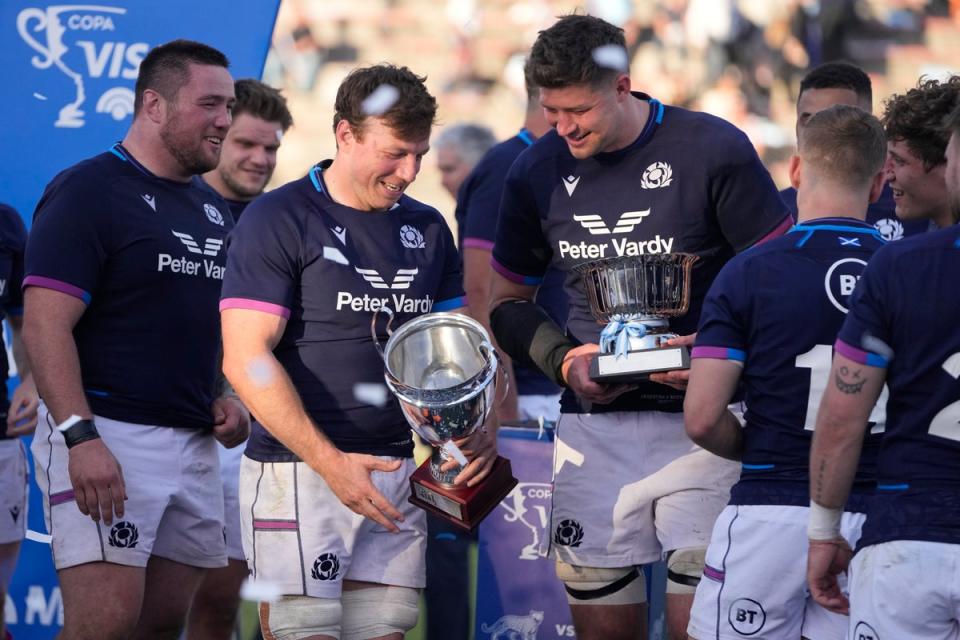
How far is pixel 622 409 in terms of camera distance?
4133mm

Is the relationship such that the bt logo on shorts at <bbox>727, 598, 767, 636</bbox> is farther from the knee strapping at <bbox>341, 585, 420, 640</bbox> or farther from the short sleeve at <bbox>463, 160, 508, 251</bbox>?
the short sleeve at <bbox>463, 160, 508, 251</bbox>

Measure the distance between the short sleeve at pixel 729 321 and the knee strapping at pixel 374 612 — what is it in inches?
47.5

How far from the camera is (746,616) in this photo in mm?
3447

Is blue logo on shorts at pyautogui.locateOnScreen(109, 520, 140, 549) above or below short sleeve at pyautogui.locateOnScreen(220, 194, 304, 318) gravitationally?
below

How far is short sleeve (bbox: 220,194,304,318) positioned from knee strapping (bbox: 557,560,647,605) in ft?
4.07

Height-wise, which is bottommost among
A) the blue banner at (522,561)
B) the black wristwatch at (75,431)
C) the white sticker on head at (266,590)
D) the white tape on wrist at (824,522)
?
the blue banner at (522,561)

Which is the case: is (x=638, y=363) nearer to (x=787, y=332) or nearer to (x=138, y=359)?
(x=787, y=332)

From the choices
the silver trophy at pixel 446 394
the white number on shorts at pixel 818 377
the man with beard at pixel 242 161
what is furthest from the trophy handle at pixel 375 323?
the man with beard at pixel 242 161

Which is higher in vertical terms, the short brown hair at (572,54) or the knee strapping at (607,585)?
the short brown hair at (572,54)

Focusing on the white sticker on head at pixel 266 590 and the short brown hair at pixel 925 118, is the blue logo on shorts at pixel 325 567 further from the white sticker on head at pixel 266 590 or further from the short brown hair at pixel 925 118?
the short brown hair at pixel 925 118

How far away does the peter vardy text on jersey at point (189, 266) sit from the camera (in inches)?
174

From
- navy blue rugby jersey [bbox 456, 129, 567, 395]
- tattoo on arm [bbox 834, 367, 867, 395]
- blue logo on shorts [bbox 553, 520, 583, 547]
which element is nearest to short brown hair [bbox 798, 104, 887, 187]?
tattoo on arm [bbox 834, 367, 867, 395]

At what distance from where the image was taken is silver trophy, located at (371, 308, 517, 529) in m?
3.61

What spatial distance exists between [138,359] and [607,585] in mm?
1684
